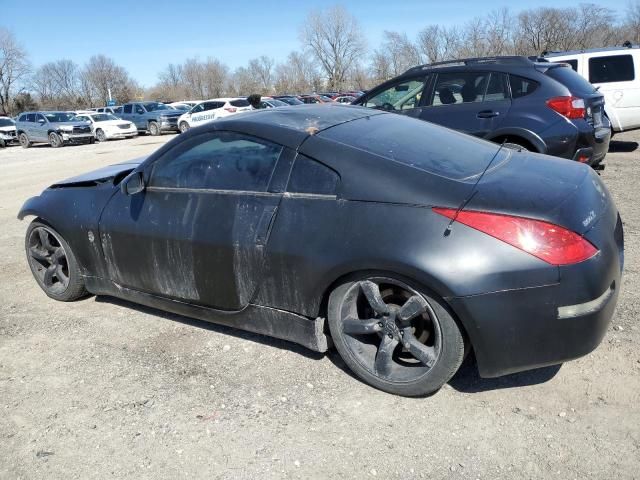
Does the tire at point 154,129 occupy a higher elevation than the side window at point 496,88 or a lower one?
lower

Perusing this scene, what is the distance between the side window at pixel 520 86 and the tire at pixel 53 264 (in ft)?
17.7

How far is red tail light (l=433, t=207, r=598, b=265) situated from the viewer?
2439mm

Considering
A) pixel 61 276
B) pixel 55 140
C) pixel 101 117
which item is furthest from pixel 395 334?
pixel 101 117

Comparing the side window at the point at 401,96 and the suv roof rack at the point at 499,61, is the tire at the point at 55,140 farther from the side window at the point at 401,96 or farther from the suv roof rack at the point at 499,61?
the suv roof rack at the point at 499,61

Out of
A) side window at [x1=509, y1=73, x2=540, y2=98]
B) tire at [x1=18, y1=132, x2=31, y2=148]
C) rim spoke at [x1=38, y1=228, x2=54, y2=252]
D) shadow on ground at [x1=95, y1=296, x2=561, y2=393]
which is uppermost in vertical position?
side window at [x1=509, y1=73, x2=540, y2=98]

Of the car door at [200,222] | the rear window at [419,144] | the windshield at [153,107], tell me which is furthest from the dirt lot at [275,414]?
the windshield at [153,107]

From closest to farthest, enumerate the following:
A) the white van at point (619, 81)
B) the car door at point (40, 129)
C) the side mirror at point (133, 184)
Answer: the side mirror at point (133, 184)
the white van at point (619, 81)
the car door at point (40, 129)

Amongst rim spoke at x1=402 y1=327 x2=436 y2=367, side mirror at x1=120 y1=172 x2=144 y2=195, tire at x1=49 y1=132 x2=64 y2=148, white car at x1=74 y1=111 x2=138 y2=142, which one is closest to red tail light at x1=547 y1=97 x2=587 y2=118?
rim spoke at x1=402 y1=327 x2=436 y2=367

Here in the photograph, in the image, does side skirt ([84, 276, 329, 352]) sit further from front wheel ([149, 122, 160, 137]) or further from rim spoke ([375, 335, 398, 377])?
front wheel ([149, 122, 160, 137])

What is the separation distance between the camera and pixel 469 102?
23.2 ft

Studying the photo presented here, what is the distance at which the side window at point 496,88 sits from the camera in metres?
6.88

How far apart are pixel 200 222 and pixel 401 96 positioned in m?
5.24

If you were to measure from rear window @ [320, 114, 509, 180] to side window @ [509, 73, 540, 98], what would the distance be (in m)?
3.54

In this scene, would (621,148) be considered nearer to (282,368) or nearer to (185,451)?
(282,368)
